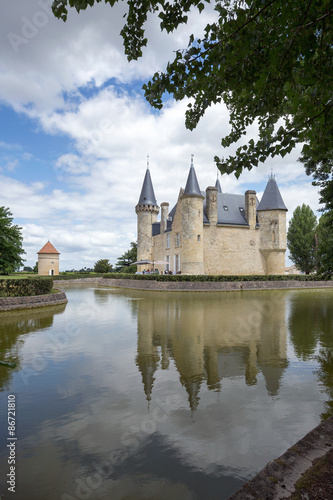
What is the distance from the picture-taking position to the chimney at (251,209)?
37.3 m

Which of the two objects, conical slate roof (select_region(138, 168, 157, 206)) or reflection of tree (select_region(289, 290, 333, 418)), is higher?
conical slate roof (select_region(138, 168, 157, 206))

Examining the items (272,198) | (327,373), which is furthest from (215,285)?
(327,373)

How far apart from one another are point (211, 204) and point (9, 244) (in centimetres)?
2336

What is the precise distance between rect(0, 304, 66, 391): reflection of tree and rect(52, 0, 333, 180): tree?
5418 millimetres

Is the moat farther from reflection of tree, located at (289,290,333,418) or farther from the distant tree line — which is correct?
the distant tree line

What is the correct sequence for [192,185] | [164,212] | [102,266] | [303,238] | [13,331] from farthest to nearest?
[102,266] → [164,212] → [303,238] → [192,185] → [13,331]

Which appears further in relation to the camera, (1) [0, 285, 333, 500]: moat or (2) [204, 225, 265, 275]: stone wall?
(2) [204, 225, 265, 275]: stone wall

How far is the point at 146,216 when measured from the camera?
1639 inches

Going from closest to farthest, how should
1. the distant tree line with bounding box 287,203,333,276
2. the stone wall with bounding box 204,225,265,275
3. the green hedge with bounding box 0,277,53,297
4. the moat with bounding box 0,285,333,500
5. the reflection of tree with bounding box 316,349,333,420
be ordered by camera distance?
the moat with bounding box 0,285,333,500, the reflection of tree with bounding box 316,349,333,420, the green hedge with bounding box 0,277,53,297, the stone wall with bounding box 204,225,265,275, the distant tree line with bounding box 287,203,333,276

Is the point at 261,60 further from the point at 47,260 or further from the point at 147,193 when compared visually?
the point at 47,260

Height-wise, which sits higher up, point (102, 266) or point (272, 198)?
point (272, 198)

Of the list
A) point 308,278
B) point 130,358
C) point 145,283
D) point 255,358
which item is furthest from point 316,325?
point 308,278

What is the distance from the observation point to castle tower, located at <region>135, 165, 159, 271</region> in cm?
4156

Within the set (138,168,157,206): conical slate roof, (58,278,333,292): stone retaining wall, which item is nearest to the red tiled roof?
(138,168,157,206): conical slate roof
